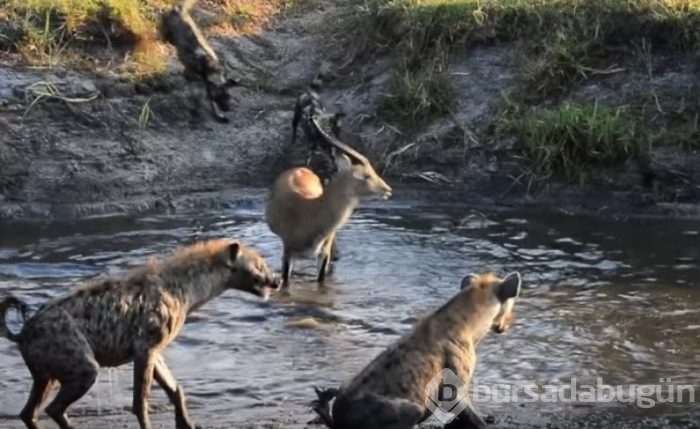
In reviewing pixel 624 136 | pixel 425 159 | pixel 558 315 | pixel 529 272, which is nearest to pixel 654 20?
pixel 624 136

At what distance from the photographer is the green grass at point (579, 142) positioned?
41.5ft

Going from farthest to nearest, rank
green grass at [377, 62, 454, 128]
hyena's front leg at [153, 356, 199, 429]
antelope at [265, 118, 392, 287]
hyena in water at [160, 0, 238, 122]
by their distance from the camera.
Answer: hyena in water at [160, 0, 238, 122], green grass at [377, 62, 454, 128], antelope at [265, 118, 392, 287], hyena's front leg at [153, 356, 199, 429]

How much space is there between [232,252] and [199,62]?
6.09 metres

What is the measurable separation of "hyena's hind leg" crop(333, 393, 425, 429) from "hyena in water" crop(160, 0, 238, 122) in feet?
23.8

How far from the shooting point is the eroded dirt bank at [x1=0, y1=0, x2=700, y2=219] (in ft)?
41.5

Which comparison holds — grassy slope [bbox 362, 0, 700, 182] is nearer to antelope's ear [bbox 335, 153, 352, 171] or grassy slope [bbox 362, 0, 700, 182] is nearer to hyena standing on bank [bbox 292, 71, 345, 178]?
hyena standing on bank [bbox 292, 71, 345, 178]

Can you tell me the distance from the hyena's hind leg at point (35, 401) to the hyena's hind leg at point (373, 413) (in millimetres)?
1478

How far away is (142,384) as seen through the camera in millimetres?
7500

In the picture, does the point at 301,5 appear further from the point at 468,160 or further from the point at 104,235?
the point at 104,235

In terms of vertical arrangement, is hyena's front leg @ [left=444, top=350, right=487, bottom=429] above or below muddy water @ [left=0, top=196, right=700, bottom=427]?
above

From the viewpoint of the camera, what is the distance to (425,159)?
13281mm

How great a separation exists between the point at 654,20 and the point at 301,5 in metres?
4.03

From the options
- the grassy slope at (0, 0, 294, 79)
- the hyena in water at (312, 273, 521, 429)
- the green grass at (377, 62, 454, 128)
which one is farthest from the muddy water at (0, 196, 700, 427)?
the grassy slope at (0, 0, 294, 79)

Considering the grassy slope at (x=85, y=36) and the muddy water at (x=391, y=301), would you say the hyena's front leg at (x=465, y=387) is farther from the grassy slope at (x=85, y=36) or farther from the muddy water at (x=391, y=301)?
the grassy slope at (x=85, y=36)
